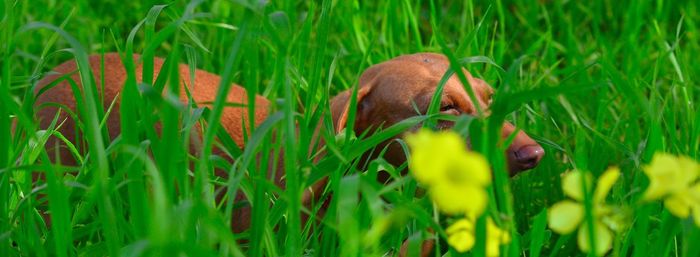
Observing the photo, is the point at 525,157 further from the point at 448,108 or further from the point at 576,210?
the point at 576,210

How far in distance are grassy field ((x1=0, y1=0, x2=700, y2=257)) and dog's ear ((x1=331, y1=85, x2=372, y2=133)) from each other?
141mm

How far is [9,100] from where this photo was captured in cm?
176

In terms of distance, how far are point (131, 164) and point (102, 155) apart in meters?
0.15

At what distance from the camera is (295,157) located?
4.99 ft

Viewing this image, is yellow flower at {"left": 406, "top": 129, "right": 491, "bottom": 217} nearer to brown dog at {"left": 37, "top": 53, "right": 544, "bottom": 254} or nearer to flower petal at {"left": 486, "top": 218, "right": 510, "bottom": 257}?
flower petal at {"left": 486, "top": 218, "right": 510, "bottom": 257}

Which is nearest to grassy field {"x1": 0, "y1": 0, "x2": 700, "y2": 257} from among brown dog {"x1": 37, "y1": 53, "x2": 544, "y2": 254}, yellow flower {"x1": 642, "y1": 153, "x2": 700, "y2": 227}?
yellow flower {"x1": 642, "y1": 153, "x2": 700, "y2": 227}

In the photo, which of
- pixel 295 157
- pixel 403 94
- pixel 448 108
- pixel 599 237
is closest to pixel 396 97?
pixel 403 94

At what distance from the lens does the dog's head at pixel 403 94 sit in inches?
107

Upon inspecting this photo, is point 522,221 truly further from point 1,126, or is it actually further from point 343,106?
point 1,126

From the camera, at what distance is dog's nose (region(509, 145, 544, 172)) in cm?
243

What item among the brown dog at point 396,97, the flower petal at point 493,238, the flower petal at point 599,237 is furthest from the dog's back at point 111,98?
the flower petal at point 599,237

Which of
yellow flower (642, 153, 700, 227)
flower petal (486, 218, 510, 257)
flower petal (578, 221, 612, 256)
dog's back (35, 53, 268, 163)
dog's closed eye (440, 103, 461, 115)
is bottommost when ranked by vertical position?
dog's back (35, 53, 268, 163)

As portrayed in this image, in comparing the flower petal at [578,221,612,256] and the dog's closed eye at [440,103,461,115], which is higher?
the flower petal at [578,221,612,256]

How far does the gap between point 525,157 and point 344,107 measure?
491 mm
